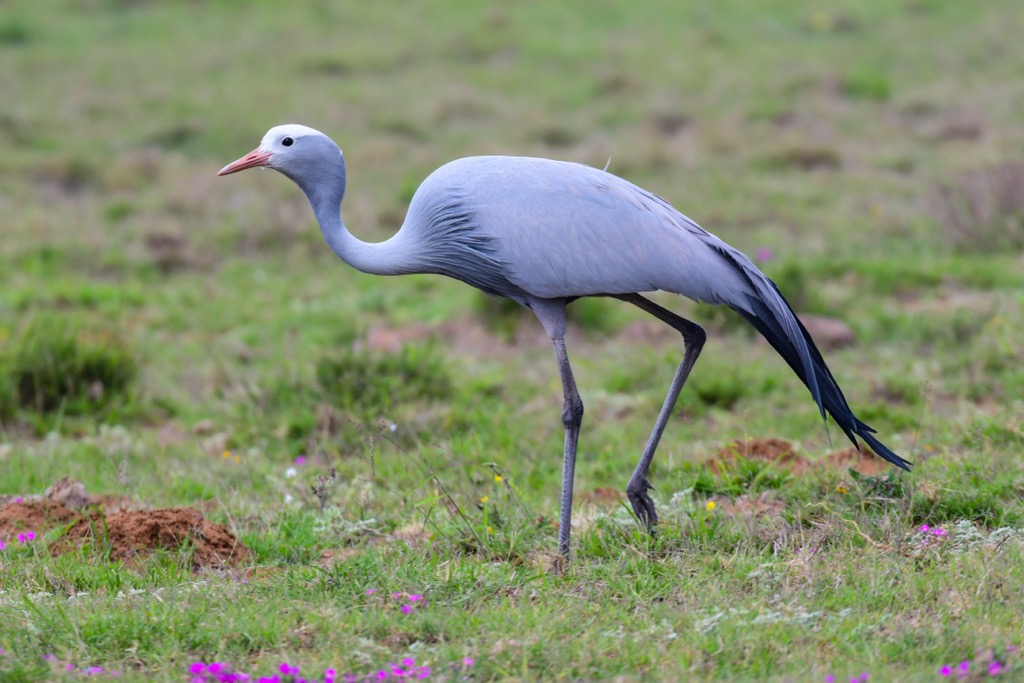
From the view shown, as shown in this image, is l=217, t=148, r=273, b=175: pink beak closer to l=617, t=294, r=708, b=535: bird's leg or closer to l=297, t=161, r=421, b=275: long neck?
l=297, t=161, r=421, b=275: long neck

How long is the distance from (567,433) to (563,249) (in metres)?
0.74

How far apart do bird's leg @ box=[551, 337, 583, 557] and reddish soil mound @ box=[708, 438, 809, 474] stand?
91 centimetres

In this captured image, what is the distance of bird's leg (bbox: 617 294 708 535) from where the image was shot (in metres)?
5.07

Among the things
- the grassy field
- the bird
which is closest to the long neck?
the bird

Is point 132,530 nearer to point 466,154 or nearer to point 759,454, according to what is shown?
point 759,454

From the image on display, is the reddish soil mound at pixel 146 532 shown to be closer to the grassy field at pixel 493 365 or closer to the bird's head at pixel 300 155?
the grassy field at pixel 493 365

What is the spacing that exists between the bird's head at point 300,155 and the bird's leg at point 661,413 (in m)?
1.32

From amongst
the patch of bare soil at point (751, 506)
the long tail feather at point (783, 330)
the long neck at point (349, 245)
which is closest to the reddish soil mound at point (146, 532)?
the long neck at point (349, 245)

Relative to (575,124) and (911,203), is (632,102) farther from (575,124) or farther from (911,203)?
(911,203)

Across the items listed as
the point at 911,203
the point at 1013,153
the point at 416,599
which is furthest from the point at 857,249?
the point at 416,599

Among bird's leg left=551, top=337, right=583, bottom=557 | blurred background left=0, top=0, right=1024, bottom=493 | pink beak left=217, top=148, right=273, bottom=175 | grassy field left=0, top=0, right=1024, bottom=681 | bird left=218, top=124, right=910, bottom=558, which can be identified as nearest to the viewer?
grassy field left=0, top=0, right=1024, bottom=681

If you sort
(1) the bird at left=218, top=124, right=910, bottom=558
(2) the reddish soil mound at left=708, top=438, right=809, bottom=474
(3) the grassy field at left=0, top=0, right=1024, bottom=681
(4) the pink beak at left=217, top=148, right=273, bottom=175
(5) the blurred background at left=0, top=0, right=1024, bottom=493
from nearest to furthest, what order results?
(3) the grassy field at left=0, top=0, right=1024, bottom=681
(1) the bird at left=218, top=124, right=910, bottom=558
(4) the pink beak at left=217, top=148, right=273, bottom=175
(2) the reddish soil mound at left=708, top=438, right=809, bottom=474
(5) the blurred background at left=0, top=0, right=1024, bottom=493

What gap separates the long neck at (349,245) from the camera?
5.15 metres

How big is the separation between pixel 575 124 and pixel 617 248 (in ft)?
30.6
